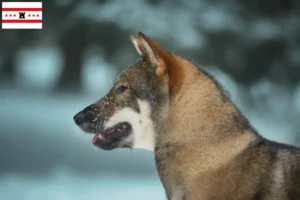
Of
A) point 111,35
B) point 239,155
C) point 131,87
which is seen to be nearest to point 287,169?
point 239,155

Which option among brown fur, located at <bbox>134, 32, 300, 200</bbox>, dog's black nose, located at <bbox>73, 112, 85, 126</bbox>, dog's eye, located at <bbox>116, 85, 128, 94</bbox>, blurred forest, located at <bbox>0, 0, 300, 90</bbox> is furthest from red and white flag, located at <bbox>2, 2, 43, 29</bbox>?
brown fur, located at <bbox>134, 32, 300, 200</bbox>

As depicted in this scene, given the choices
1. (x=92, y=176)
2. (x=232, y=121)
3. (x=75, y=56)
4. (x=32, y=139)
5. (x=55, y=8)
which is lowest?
(x=92, y=176)

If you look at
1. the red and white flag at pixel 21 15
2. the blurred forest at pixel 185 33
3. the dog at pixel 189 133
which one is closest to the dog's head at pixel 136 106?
the dog at pixel 189 133

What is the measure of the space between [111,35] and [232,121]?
196 cm

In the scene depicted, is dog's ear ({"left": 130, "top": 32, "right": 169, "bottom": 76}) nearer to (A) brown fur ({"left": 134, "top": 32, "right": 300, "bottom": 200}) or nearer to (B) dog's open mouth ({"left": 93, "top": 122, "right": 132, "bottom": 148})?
(A) brown fur ({"left": 134, "top": 32, "right": 300, "bottom": 200})

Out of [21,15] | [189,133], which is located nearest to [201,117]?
[189,133]

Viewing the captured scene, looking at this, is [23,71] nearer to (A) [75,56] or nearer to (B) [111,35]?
(A) [75,56]

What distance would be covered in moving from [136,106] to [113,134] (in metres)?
0.20

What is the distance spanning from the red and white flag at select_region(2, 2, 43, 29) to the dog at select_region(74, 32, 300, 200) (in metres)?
1.66

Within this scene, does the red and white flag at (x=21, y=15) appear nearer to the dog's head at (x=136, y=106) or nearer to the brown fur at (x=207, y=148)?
the dog's head at (x=136, y=106)

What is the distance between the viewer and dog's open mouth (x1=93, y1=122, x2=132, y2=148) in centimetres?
261

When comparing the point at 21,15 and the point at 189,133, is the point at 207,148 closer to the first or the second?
the point at 189,133

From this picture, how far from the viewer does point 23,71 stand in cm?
413

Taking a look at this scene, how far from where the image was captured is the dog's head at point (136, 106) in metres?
2.47
